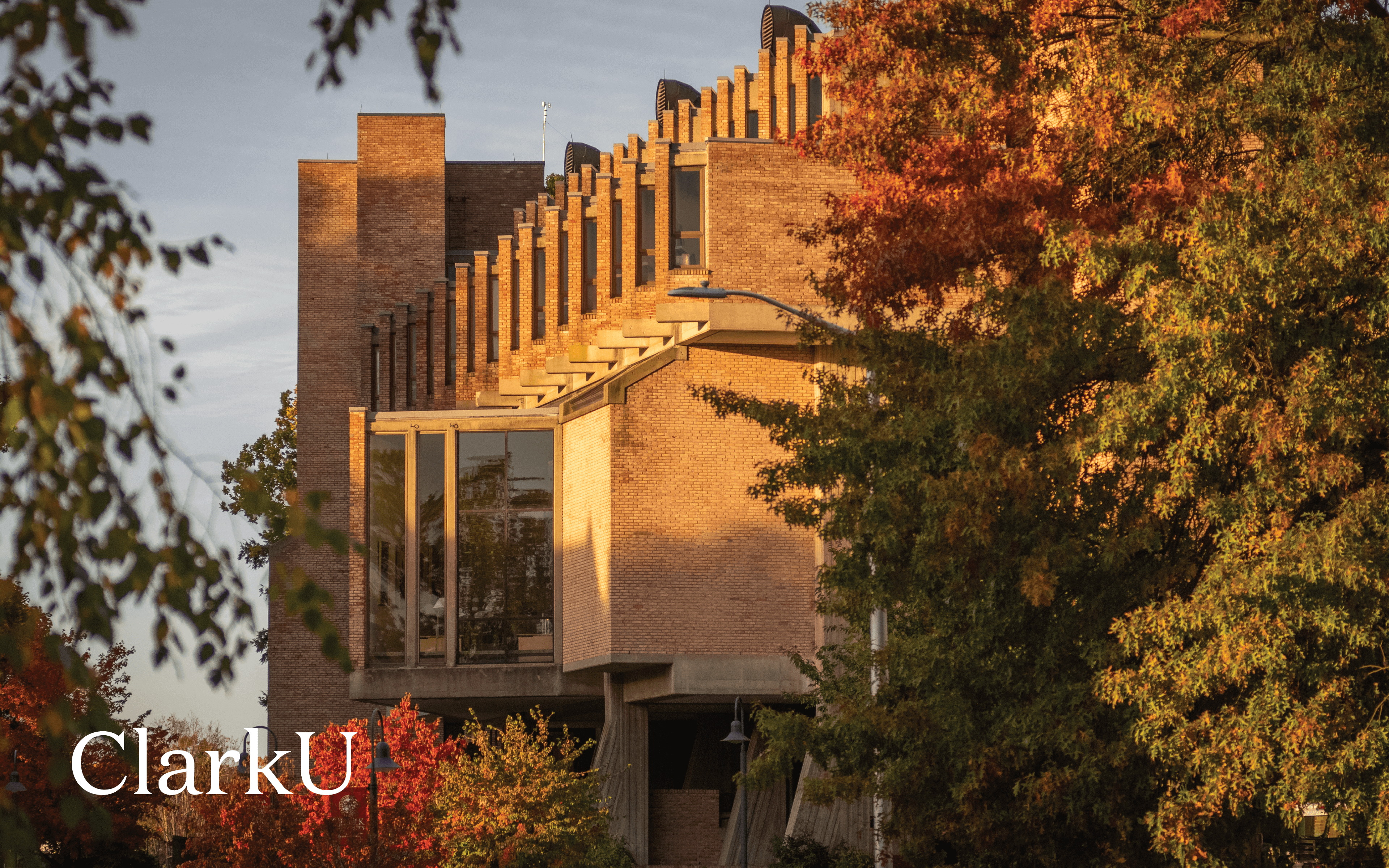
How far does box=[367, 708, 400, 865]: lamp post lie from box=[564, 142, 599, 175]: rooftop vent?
35016 mm

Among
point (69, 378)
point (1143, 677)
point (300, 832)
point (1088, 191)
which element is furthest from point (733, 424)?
point (69, 378)

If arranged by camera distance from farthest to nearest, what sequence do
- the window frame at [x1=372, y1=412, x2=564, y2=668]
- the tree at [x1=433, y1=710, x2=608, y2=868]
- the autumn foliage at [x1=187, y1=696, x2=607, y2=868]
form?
the window frame at [x1=372, y1=412, x2=564, y2=668], the autumn foliage at [x1=187, y1=696, x2=607, y2=868], the tree at [x1=433, y1=710, x2=608, y2=868]

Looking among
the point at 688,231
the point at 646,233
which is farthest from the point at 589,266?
the point at 688,231

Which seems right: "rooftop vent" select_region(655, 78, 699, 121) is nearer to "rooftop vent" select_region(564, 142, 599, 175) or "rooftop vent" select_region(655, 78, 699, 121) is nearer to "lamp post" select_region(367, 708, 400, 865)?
"rooftop vent" select_region(564, 142, 599, 175)

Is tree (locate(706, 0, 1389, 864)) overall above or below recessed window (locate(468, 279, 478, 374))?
below

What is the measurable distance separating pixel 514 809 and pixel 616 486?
1066 cm

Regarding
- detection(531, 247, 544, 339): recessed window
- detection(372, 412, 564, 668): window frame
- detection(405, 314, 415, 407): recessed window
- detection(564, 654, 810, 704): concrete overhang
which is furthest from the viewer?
detection(405, 314, 415, 407): recessed window

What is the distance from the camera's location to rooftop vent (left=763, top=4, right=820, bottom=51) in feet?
192

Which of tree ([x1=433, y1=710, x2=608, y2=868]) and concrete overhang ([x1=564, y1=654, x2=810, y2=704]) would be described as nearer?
tree ([x1=433, y1=710, x2=608, y2=868])

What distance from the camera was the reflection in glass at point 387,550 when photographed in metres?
Result: 43.2

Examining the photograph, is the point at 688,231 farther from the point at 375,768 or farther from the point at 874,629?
the point at 874,629

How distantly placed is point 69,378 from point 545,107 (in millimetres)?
68004

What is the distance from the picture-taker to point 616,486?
127ft

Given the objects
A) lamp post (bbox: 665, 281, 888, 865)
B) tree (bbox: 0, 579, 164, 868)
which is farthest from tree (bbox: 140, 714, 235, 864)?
lamp post (bbox: 665, 281, 888, 865)
